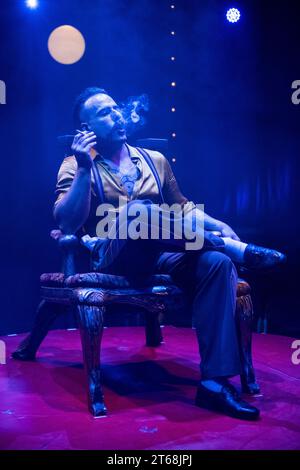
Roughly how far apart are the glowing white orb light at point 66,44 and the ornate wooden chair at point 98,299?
2.12m

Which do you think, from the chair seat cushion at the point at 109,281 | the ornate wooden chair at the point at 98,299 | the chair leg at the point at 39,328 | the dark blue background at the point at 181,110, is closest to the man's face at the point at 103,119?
the ornate wooden chair at the point at 98,299

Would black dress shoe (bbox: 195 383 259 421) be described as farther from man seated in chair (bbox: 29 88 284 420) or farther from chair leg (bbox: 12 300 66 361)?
chair leg (bbox: 12 300 66 361)

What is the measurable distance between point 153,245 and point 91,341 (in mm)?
475

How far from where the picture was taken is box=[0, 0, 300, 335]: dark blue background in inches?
161

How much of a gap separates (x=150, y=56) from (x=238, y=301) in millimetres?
2731

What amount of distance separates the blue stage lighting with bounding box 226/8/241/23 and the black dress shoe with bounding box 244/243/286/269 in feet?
9.32

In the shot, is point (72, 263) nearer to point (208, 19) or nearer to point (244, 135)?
point (244, 135)

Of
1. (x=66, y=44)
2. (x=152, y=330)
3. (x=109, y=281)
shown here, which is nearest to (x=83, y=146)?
(x=109, y=281)

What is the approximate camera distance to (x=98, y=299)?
216cm

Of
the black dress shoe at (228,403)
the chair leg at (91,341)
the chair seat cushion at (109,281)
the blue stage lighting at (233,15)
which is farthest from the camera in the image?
the blue stage lighting at (233,15)

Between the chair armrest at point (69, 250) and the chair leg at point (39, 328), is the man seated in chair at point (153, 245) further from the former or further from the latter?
the chair leg at point (39, 328)

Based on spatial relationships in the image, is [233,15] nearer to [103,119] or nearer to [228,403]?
[103,119]

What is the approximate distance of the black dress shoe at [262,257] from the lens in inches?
83.3

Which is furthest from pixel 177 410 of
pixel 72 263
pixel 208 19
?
pixel 208 19
